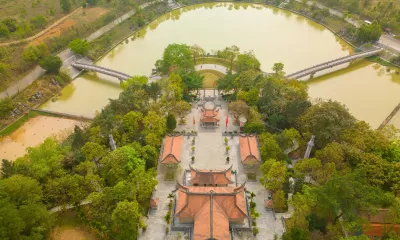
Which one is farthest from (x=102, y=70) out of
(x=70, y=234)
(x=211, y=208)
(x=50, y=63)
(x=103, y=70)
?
(x=211, y=208)

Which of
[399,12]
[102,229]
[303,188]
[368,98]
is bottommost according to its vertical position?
[102,229]

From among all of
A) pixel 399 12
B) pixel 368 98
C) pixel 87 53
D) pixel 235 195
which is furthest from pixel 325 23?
pixel 235 195

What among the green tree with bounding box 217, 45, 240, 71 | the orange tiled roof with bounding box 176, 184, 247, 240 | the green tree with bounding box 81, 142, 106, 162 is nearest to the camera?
the orange tiled roof with bounding box 176, 184, 247, 240

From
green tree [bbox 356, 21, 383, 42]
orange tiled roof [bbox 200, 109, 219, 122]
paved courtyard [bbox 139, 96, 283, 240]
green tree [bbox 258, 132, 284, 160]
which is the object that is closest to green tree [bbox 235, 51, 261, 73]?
paved courtyard [bbox 139, 96, 283, 240]

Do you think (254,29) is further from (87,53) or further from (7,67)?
(7,67)

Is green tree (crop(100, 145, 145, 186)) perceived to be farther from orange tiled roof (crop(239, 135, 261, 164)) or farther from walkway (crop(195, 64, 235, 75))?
walkway (crop(195, 64, 235, 75))

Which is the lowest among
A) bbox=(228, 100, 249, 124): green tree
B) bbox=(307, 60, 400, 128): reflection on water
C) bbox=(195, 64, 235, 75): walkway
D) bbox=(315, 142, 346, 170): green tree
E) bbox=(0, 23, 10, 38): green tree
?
bbox=(315, 142, 346, 170): green tree
